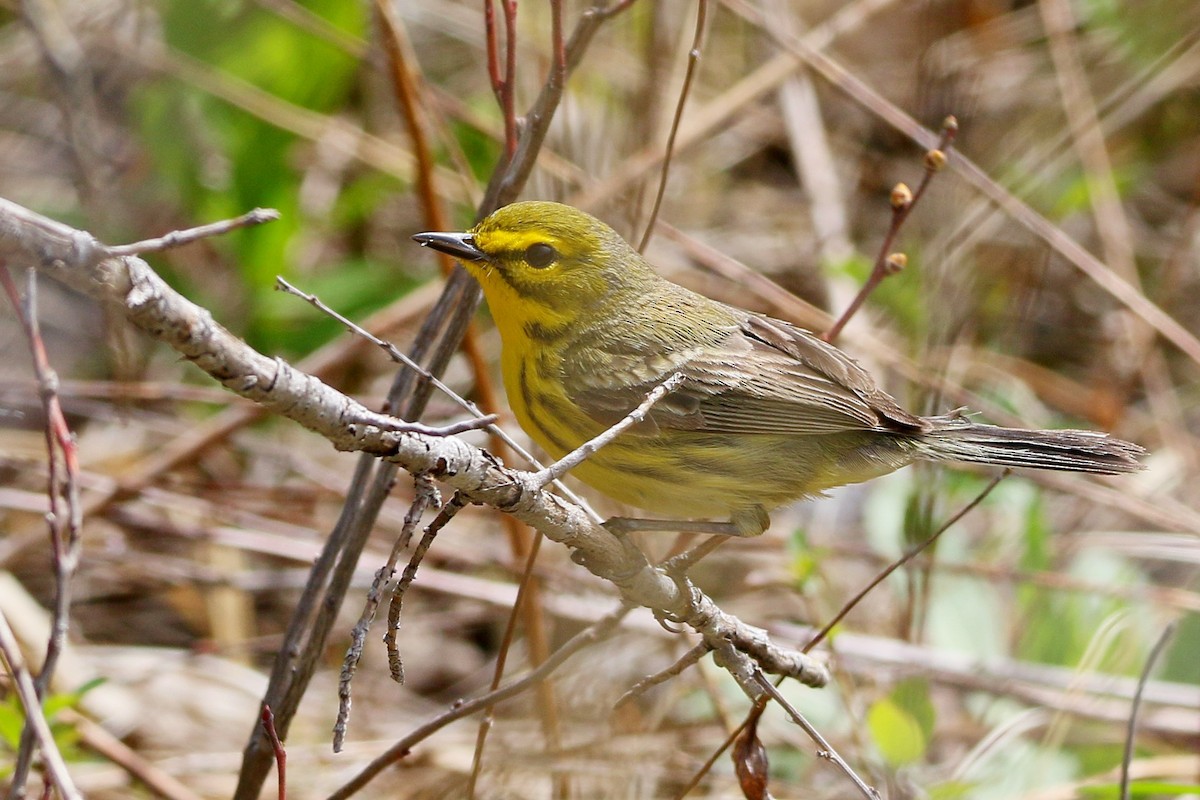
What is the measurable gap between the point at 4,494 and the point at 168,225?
181cm

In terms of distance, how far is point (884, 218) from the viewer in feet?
23.8

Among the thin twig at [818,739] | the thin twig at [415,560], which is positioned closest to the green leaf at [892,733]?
the thin twig at [818,739]

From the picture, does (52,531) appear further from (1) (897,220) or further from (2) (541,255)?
(1) (897,220)

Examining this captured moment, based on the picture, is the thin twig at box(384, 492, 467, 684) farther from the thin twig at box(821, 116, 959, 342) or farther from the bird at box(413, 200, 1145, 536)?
the thin twig at box(821, 116, 959, 342)

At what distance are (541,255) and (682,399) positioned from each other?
0.54 m

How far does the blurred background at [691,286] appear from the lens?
4125mm

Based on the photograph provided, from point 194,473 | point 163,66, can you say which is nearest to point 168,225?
point 163,66

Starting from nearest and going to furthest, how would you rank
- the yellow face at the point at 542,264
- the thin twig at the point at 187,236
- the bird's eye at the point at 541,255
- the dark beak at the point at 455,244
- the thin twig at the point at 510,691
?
the thin twig at the point at 187,236 < the thin twig at the point at 510,691 < the dark beak at the point at 455,244 < the yellow face at the point at 542,264 < the bird's eye at the point at 541,255

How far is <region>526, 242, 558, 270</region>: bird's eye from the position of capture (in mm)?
3246

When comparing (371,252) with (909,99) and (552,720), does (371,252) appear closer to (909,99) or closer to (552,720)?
(909,99)

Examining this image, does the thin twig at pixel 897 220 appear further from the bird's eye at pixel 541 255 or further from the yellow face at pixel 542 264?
the bird's eye at pixel 541 255

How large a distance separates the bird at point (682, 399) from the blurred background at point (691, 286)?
27 centimetres

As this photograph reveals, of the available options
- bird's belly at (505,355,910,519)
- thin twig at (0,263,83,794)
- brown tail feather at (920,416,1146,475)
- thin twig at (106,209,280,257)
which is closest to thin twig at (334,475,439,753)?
thin twig at (106,209,280,257)

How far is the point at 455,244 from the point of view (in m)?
3.05
